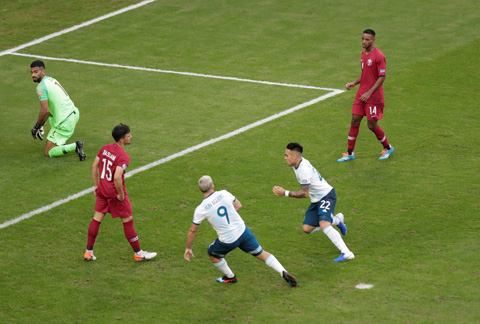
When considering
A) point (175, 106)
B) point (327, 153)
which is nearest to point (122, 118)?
point (175, 106)

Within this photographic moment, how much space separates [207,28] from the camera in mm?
25828

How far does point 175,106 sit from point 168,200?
235 inches

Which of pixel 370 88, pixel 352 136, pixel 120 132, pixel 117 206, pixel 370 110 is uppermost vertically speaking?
pixel 120 132

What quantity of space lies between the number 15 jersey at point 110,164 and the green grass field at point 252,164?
1.23 m

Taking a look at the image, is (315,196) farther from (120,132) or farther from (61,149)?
(61,149)

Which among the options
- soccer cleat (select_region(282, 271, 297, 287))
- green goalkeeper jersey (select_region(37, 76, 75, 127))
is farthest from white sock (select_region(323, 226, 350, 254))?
green goalkeeper jersey (select_region(37, 76, 75, 127))

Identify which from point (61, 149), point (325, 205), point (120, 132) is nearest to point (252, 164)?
point (325, 205)

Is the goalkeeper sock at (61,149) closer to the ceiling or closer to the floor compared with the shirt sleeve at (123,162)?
closer to the floor

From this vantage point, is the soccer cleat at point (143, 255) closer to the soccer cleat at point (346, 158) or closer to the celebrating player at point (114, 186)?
the celebrating player at point (114, 186)

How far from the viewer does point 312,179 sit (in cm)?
1067

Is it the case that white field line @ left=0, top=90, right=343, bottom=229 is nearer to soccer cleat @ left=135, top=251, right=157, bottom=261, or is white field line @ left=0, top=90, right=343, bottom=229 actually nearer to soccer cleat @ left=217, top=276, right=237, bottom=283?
soccer cleat @ left=135, top=251, right=157, bottom=261

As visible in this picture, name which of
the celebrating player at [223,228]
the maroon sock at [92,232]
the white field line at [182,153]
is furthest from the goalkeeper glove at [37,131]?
the celebrating player at [223,228]

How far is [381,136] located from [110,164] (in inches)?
261

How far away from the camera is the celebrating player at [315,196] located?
10375 millimetres
